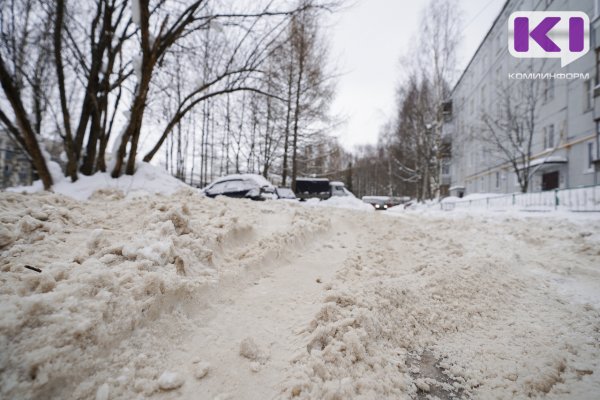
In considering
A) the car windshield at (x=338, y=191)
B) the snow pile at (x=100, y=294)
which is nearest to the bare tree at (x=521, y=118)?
the car windshield at (x=338, y=191)

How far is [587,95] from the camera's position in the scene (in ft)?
40.7

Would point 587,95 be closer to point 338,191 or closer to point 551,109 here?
point 551,109

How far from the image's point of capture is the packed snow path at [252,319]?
1156mm

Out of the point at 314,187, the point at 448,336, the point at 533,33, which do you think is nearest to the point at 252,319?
the point at 448,336

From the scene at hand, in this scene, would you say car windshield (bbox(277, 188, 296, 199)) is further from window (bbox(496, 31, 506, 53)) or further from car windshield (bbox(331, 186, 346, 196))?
window (bbox(496, 31, 506, 53))

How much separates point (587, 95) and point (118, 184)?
19.6 m

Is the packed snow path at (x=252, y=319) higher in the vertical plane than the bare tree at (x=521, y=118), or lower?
lower

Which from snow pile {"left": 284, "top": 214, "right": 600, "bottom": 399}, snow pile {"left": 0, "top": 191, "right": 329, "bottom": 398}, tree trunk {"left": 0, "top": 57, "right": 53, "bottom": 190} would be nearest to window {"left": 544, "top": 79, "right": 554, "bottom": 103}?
snow pile {"left": 284, "top": 214, "right": 600, "bottom": 399}

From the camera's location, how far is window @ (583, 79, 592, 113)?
40.1 ft

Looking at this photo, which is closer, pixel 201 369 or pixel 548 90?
pixel 201 369

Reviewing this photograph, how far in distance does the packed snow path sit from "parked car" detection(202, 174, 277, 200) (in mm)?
5605

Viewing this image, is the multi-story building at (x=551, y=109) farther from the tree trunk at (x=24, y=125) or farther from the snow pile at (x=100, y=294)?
the tree trunk at (x=24, y=125)

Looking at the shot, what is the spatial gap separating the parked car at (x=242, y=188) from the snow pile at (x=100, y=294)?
235 inches

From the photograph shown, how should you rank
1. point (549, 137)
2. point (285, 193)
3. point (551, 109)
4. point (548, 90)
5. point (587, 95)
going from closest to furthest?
point (587, 95) → point (285, 193) → point (551, 109) → point (548, 90) → point (549, 137)
